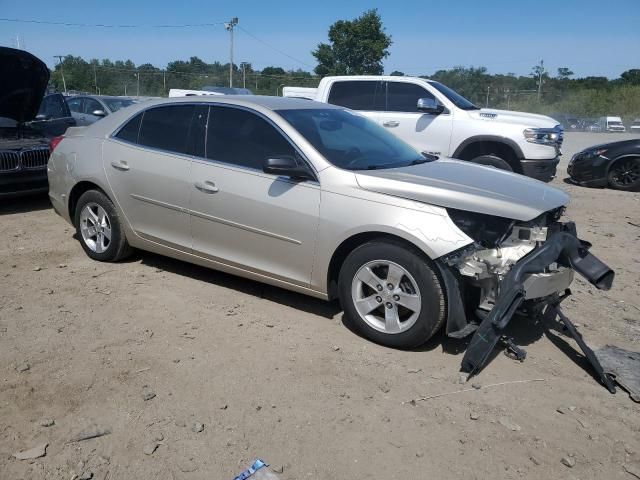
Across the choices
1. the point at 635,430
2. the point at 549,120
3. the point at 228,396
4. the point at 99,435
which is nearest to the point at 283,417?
the point at 228,396

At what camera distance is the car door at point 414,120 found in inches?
365

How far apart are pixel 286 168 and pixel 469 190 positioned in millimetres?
1292

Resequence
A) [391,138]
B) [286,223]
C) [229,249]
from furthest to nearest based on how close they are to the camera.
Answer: [391,138] < [229,249] < [286,223]

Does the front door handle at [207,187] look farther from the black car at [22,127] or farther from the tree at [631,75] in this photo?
the tree at [631,75]

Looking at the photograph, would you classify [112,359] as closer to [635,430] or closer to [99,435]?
[99,435]

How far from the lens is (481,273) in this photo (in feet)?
11.9

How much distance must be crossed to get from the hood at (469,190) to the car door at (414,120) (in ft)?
16.0

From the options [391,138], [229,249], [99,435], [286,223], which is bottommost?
[99,435]

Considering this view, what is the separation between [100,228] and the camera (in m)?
5.53

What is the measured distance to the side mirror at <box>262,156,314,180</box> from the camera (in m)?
4.09

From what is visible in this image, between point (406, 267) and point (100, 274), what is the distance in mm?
3098

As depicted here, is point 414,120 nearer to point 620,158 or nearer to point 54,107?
point 620,158

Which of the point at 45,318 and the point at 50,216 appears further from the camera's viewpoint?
the point at 50,216

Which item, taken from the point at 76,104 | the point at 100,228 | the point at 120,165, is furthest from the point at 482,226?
the point at 76,104
